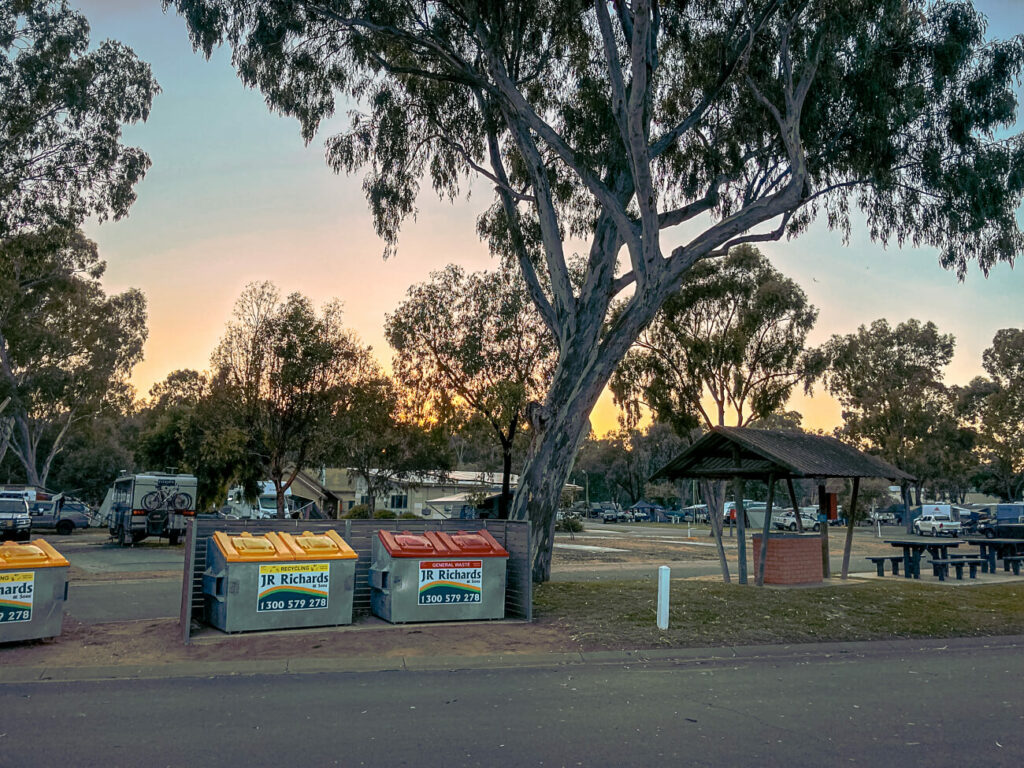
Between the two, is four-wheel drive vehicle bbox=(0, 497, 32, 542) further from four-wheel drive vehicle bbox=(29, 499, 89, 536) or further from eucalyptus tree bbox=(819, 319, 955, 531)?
eucalyptus tree bbox=(819, 319, 955, 531)

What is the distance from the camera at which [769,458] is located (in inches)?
565

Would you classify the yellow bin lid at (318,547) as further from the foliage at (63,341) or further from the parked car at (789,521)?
the parked car at (789,521)

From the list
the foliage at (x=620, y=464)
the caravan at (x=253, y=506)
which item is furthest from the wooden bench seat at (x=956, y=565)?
the foliage at (x=620, y=464)

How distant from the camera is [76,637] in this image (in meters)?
9.62

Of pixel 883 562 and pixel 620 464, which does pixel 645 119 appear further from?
pixel 620 464

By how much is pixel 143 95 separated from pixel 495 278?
44.9 feet

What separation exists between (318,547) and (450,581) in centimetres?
175

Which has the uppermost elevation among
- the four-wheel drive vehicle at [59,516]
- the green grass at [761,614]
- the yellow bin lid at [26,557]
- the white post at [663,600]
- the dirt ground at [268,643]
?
the yellow bin lid at [26,557]

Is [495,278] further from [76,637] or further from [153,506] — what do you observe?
[76,637]

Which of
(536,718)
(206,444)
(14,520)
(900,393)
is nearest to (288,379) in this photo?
(206,444)

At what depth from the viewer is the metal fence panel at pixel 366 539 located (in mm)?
10211

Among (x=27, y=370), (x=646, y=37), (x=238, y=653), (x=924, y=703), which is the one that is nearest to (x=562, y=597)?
(x=238, y=653)

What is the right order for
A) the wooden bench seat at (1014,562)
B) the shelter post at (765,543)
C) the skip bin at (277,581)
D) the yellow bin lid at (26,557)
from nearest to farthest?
1. the yellow bin lid at (26,557)
2. the skip bin at (277,581)
3. the shelter post at (765,543)
4. the wooden bench seat at (1014,562)

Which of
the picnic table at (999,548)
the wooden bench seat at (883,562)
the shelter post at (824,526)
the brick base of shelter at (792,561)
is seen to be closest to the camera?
the brick base of shelter at (792,561)
